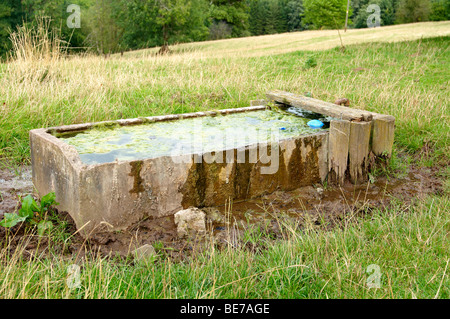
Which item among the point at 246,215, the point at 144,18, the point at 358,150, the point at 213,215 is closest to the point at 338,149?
the point at 358,150

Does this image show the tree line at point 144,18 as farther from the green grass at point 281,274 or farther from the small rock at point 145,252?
the green grass at point 281,274

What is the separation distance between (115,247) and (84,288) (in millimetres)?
1019

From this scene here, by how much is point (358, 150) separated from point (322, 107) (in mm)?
719

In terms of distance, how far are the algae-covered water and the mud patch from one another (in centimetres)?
57

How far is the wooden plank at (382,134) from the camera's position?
16.2 feet

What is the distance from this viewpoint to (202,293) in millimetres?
2477

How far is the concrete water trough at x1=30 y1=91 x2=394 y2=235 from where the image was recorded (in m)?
→ 3.73

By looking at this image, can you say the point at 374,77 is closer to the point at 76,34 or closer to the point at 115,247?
the point at 115,247

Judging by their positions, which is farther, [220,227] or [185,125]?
[185,125]

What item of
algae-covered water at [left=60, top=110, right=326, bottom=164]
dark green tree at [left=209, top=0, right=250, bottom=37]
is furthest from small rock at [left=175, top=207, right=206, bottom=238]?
dark green tree at [left=209, top=0, right=250, bottom=37]

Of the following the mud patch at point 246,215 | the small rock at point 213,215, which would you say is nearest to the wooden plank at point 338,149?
the mud patch at point 246,215
